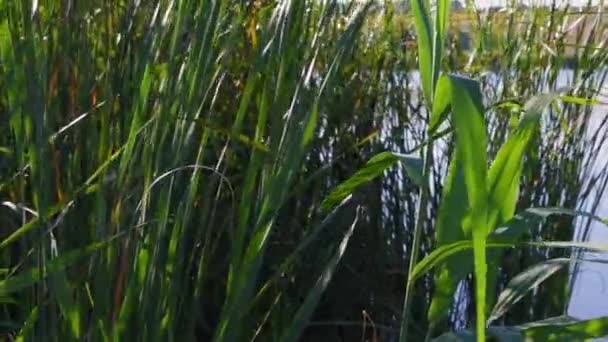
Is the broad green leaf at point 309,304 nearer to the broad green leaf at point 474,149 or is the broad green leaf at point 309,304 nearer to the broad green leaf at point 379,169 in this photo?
the broad green leaf at point 379,169

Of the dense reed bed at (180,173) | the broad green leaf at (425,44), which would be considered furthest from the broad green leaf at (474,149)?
the broad green leaf at (425,44)

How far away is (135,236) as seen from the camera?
40.9 inches

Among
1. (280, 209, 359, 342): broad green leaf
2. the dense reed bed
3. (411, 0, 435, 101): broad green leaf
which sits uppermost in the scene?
(411, 0, 435, 101): broad green leaf

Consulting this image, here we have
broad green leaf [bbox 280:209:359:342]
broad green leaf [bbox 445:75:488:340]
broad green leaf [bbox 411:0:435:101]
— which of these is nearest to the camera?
broad green leaf [bbox 445:75:488:340]

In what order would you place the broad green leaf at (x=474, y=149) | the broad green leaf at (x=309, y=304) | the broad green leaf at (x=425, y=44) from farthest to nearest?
the broad green leaf at (x=309, y=304) < the broad green leaf at (x=425, y=44) < the broad green leaf at (x=474, y=149)

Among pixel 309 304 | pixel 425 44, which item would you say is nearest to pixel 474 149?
pixel 425 44

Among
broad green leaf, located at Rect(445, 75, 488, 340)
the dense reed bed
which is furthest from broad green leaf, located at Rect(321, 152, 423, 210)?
broad green leaf, located at Rect(445, 75, 488, 340)

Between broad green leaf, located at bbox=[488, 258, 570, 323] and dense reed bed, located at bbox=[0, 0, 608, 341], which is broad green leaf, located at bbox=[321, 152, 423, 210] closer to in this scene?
dense reed bed, located at bbox=[0, 0, 608, 341]

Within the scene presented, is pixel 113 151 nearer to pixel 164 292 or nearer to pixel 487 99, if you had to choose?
pixel 164 292

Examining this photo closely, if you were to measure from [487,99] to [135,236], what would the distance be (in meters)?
1.21

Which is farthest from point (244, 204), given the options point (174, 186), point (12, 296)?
point (12, 296)

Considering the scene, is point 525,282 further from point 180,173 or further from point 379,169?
point 180,173

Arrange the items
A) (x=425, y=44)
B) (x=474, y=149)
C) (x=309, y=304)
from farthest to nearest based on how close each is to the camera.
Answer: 1. (x=309, y=304)
2. (x=425, y=44)
3. (x=474, y=149)

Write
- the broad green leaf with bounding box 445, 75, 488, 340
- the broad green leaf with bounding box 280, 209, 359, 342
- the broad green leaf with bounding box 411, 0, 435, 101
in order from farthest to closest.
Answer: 1. the broad green leaf with bounding box 280, 209, 359, 342
2. the broad green leaf with bounding box 411, 0, 435, 101
3. the broad green leaf with bounding box 445, 75, 488, 340
